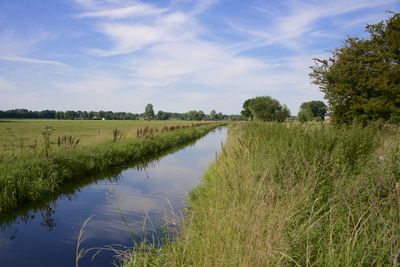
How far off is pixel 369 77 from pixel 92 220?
12.8 meters

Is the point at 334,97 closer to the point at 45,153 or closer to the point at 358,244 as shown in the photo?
the point at 45,153

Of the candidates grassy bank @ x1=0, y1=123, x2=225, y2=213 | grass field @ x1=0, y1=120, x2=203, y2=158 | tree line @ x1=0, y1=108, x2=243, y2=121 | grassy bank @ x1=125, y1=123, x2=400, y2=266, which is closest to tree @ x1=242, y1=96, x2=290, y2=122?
grassy bank @ x1=0, y1=123, x2=225, y2=213

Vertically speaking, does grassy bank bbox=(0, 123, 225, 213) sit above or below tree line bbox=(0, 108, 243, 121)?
below

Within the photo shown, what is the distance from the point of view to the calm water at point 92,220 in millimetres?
6727

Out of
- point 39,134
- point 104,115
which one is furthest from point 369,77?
point 104,115

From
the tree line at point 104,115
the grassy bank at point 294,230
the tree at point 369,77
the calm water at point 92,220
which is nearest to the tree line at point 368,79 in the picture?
the tree at point 369,77

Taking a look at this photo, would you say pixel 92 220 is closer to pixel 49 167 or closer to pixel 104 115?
pixel 49 167

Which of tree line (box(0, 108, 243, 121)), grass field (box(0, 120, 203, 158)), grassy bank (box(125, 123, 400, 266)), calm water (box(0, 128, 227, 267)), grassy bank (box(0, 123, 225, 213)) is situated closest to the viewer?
grassy bank (box(125, 123, 400, 266))

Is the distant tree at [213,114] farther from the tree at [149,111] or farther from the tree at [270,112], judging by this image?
the tree at [270,112]

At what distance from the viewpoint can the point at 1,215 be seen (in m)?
9.00

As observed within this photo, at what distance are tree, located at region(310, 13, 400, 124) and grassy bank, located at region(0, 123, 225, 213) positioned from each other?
10638 mm

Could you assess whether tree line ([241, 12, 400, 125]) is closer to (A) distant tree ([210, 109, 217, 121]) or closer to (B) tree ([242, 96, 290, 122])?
(B) tree ([242, 96, 290, 122])

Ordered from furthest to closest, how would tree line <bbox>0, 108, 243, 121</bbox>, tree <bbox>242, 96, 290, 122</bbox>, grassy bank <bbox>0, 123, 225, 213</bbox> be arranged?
tree line <bbox>0, 108, 243, 121</bbox> < tree <bbox>242, 96, 290, 122</bbox> < grassy bank <bbox>0, 123, 225, 213</bbox>

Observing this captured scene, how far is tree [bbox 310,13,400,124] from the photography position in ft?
49.5
